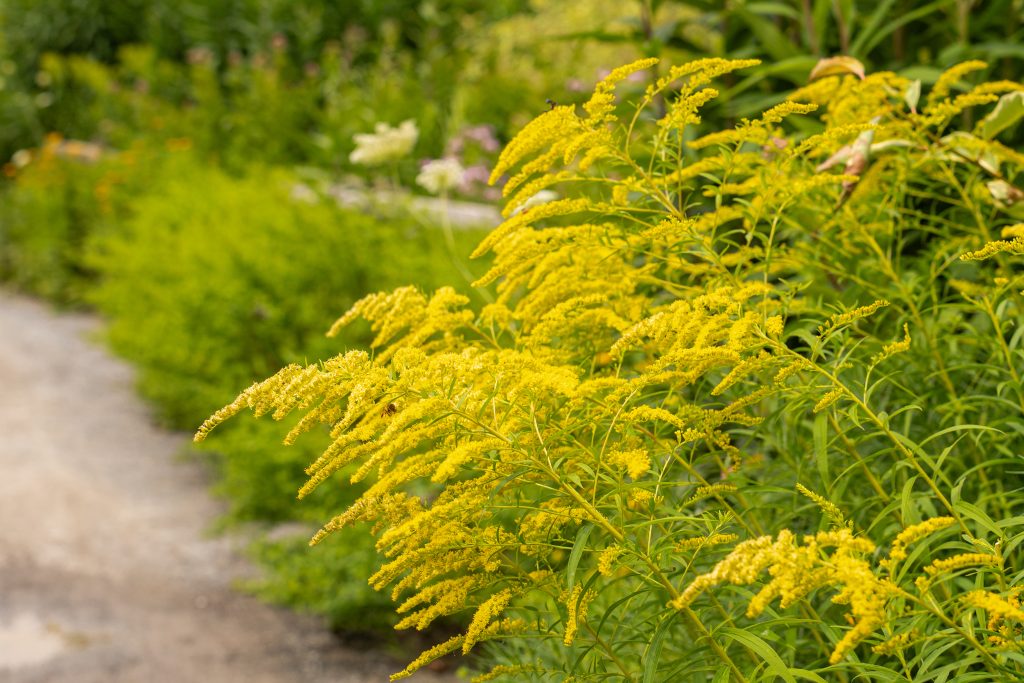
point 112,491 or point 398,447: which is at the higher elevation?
point 398,447

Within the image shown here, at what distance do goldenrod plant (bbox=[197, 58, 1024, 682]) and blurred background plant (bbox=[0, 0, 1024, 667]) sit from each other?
4.06 ft

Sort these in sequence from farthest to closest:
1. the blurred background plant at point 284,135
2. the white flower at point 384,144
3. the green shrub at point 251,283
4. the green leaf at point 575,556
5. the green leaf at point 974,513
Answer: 1. the green shrub at point 251,283
2. the white flower at point 384,144
3. the blurred background plant at point 284,135
4. the green leaf at point 974,513
5. the green leaf at point 575,556

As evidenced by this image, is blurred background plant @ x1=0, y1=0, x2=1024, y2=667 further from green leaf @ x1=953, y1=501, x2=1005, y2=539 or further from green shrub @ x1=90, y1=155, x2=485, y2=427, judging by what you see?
green leaf @ x1=953, y1=501, x2=1005, y2=539

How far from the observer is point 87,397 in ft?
26.9

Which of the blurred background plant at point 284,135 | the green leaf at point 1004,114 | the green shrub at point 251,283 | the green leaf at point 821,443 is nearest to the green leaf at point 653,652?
the green leaf at point 821,443

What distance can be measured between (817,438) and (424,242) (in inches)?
179

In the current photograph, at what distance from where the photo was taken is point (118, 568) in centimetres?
556

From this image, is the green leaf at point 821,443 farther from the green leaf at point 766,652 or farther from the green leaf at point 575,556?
the green leaf at point 575,556

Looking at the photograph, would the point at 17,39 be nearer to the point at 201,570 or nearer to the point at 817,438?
the point at 201,570

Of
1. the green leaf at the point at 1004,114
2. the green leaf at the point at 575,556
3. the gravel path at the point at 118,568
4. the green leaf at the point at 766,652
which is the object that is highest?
the green leaf at the point at 1004,114

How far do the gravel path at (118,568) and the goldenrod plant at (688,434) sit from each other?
8.02 ft

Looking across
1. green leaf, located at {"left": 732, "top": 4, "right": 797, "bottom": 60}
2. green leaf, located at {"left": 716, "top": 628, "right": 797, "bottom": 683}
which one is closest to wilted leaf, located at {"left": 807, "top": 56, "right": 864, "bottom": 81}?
green leaf, located at {"left": 732, "top": 4, "right": 797, "bottom": 60}

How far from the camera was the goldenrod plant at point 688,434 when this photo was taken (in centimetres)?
157

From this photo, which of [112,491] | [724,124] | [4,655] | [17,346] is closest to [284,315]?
[112,491]
